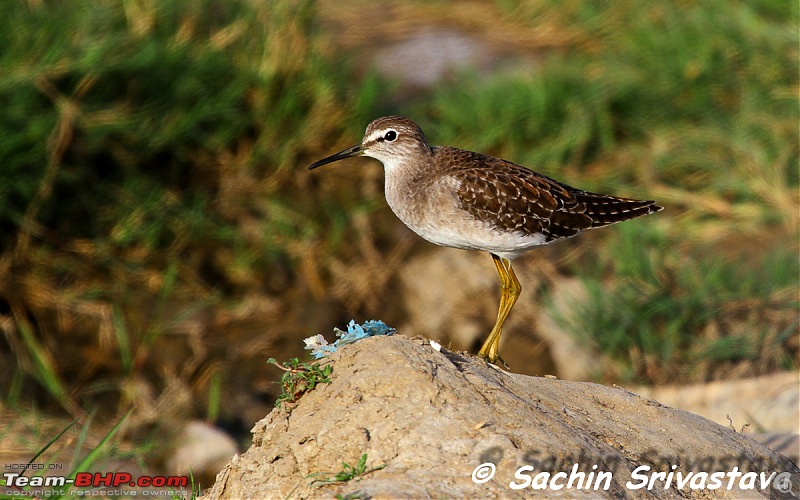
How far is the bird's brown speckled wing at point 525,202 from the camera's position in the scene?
6.83 m

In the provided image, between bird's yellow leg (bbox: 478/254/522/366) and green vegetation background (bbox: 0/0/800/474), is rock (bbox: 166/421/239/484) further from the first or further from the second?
bird's yellow leg (bbox: 478/254/522/366)

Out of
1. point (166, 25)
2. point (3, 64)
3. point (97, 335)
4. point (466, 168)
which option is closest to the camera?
point (466, 168)

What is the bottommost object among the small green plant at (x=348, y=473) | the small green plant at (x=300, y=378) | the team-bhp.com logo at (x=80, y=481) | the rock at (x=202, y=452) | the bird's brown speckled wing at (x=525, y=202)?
the rock at (x=202, y=452)

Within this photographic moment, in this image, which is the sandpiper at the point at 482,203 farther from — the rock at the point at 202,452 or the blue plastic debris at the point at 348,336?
the rock at the point at 202,452

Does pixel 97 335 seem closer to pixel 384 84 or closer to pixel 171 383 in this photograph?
pixel 171 383

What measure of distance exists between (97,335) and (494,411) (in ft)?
21.9

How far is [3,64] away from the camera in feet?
31.3

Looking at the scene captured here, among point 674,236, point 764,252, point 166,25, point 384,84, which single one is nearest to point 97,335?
point 166,25

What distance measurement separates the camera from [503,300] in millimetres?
6996

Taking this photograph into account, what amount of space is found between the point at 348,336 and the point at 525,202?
2423 mm

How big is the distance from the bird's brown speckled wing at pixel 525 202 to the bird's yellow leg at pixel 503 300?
0.35 metres

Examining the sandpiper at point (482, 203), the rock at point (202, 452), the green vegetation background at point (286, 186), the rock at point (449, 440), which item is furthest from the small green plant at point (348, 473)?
the green vegetation background at point (286, 186)

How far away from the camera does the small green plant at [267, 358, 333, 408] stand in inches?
183

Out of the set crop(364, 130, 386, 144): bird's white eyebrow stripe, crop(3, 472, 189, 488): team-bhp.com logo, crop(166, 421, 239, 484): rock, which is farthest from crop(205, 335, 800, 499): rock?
crop(166, 421, 239, 484): rock
